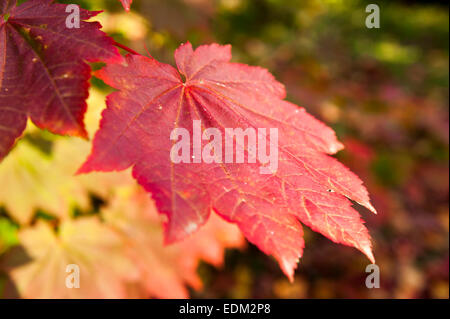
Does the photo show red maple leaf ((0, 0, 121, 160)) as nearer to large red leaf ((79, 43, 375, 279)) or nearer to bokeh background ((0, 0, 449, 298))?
large red leaf ((79, 43, 375, 279))

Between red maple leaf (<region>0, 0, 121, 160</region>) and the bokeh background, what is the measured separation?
3.16 feet

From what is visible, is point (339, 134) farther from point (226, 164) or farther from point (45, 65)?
point (45, 65)

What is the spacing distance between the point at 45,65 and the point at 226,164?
47 cm

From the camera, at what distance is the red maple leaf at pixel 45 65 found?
72 centimetres

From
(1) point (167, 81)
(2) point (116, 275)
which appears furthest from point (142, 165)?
(2) point (116, 275)

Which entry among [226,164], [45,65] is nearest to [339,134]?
[226,164]

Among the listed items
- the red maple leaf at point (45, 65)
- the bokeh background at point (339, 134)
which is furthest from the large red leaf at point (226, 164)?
the bokeh background at point (339, 134)

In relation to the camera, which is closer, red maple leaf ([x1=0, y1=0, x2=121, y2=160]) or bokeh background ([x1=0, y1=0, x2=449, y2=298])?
red maple leaf ([x1=0, y1=0, x2=121, y2=160])

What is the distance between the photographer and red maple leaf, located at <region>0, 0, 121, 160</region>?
2.35ft

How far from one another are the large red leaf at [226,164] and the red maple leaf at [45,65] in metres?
0.06

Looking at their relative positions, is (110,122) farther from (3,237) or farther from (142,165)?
(3,237)

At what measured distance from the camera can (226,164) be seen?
33.7 inches

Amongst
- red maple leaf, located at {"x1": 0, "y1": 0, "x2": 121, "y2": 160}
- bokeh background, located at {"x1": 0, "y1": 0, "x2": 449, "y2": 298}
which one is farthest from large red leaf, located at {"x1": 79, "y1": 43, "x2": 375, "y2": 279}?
bokeh background, located at {"x1": 0, "y1": 0, "x2": 449, "y2": 298}

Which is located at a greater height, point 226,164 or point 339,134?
point 339,134
